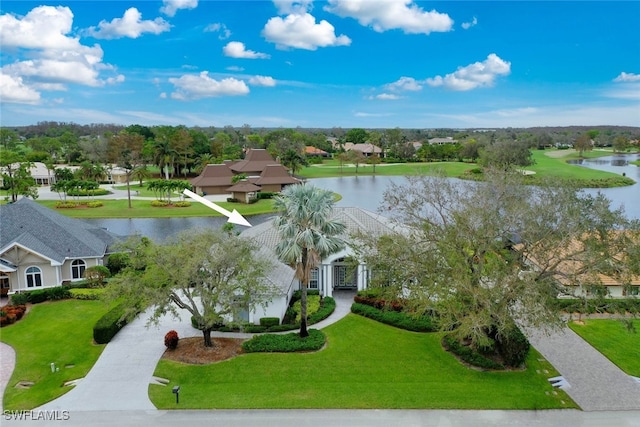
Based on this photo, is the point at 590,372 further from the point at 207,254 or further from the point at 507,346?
the point at 207,254

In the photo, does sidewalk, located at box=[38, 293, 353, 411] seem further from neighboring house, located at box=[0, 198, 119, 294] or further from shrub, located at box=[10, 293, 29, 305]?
neighboring house, located at box=[0, 198, 119, 294]

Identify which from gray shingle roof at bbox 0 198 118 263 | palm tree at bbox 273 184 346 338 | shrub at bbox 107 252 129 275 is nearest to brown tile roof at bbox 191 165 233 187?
gray shingle roof at bbox 0 198 118 263

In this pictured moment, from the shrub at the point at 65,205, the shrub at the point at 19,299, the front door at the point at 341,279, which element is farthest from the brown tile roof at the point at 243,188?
the shrub at the point at 19,299

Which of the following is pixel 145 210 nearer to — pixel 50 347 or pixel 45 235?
pixel 45 235

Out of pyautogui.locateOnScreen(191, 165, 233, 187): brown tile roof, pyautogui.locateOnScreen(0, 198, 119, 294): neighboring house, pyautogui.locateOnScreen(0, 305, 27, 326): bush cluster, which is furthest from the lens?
pyautogui.locateOnScreen(191, 165, 233, 187): brown tile roof

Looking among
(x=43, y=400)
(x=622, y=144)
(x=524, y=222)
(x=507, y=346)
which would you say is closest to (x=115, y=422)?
(x=43, y=400)
